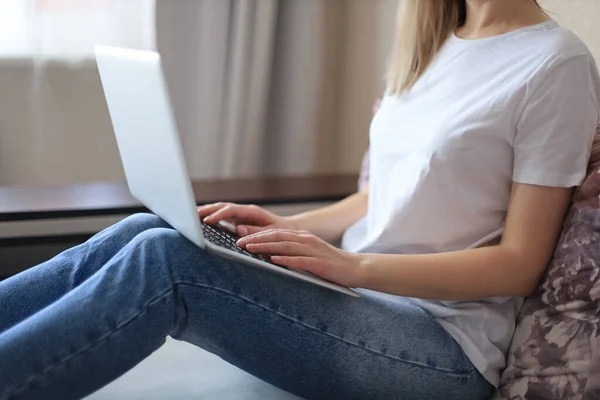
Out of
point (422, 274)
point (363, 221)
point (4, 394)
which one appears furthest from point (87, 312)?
point (363, 221)

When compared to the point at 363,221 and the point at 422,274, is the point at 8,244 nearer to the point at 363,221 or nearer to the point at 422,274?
the point at 363,221

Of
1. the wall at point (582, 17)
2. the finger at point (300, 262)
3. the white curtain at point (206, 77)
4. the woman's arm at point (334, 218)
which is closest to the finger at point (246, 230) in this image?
the woman's arm at point (334, 218)

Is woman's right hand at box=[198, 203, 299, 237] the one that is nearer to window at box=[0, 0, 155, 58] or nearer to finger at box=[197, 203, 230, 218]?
finger at box=[197, 203, 230, 218]

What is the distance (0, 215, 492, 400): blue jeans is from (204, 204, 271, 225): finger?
143mm

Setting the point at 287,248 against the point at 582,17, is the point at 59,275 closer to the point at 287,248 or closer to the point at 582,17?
the point at 287,248

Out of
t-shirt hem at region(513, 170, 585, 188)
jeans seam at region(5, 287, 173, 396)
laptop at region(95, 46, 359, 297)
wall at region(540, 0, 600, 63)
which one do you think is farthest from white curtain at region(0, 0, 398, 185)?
jeans seam at region(5, 287, 173, 396)

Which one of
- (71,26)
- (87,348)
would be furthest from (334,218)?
(71,26)

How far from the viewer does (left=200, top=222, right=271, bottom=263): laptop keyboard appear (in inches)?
43.0

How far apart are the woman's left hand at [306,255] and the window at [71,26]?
1375 mm

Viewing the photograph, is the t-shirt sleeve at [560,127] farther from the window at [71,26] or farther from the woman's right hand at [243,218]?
the window at [71,26]

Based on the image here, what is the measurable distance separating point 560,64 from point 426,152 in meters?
0.23

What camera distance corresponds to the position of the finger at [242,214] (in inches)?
53.3

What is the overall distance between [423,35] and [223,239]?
0.54m

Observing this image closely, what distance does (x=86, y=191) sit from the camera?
1886 mm
